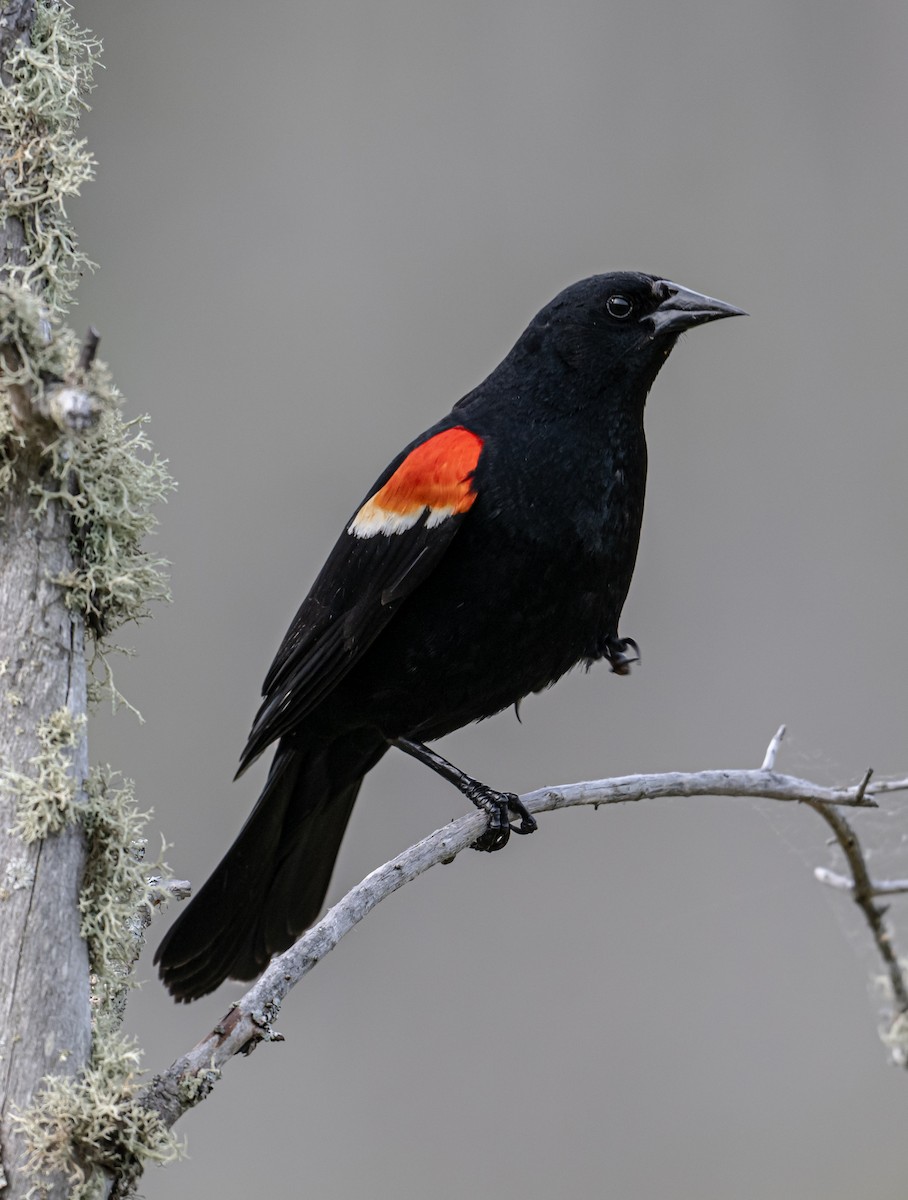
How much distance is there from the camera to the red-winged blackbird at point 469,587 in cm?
173

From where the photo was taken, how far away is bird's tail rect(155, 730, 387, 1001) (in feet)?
5.79

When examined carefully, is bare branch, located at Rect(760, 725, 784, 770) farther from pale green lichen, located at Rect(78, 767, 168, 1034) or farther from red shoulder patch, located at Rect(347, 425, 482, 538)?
pale green lichen, located at Rect(78, 767, 168, 1034)

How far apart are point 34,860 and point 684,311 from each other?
1.35 metres

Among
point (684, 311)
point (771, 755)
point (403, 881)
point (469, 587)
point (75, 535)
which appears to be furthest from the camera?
point (684, 311)

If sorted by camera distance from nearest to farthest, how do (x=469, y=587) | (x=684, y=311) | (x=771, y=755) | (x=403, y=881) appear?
1. (x=403, y=881)
2. (x=771, y=755)
3. (x=469, y=587)
4. (x=684, y=311)

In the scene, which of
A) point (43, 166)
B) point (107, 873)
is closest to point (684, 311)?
point (43, 166)

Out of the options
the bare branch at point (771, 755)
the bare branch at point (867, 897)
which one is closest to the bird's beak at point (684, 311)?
the bare branch at point (771, 755)

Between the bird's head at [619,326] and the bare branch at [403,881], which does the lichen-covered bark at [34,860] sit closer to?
the bare branch at [403,881]

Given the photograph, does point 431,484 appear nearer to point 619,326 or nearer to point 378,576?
point 378,576

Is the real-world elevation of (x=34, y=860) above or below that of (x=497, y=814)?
below

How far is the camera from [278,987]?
3.49 ft

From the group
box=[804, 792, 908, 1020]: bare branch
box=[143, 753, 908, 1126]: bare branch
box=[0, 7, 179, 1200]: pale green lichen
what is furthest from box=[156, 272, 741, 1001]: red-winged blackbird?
box=[0, 7, 179, 1200]: pale green lichen

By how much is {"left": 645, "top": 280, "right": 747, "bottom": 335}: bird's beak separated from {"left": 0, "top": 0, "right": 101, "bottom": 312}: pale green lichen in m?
1.07

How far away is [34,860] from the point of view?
3.16 feet
